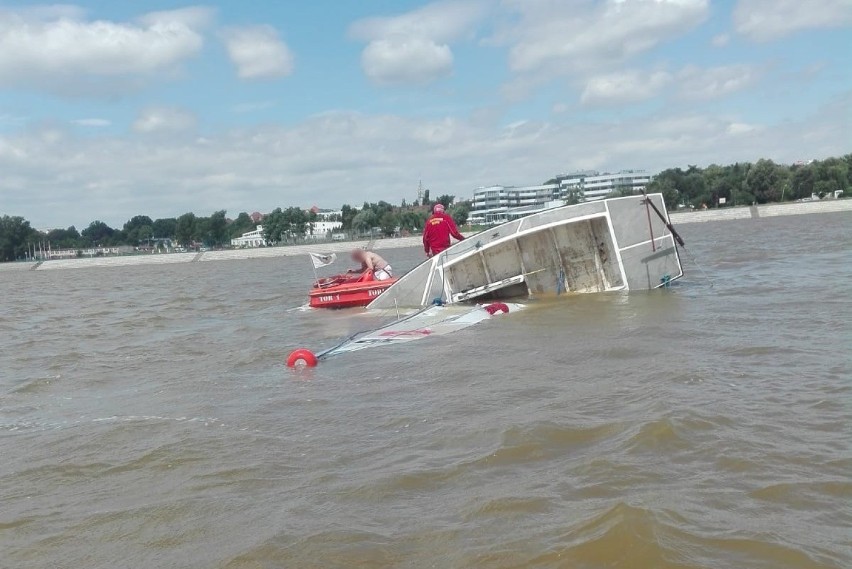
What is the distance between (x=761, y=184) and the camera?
267 ft

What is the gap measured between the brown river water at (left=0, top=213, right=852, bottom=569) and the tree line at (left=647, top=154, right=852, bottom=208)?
2974 inches

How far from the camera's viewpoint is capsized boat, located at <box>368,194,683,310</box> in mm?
14008

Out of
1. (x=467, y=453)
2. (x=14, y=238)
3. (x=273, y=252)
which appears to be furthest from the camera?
(x=14, y=238)

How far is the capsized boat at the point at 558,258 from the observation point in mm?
14008

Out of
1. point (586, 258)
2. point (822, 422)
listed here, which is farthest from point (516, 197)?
point (822, 422)

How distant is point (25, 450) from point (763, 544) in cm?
574

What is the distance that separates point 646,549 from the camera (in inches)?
137

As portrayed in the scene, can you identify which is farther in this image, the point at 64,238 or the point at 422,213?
the point at 64,238

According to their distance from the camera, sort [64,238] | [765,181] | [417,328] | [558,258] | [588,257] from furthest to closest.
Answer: [64,238] < [765,181] < [558,258] < [588,257] < [417,328]

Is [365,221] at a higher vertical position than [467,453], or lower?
higher

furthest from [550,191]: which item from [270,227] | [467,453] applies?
[467,453]

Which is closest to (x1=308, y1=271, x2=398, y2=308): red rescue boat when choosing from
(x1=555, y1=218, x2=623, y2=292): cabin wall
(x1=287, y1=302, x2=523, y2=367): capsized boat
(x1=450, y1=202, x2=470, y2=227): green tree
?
(x1=287, y1=302, x2=523, y2=367): capsized boat

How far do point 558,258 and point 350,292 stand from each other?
4527 mm

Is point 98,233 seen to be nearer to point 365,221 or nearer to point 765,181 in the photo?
point 365,221
